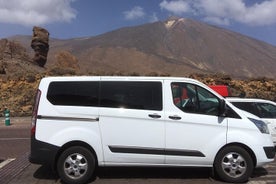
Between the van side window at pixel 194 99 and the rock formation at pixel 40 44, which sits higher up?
the rock formation at pixel 40 44

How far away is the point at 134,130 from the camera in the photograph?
8477 millimetres

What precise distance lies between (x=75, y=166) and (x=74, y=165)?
0.08 ft

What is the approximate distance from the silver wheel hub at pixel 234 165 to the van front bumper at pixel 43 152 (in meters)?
2.96

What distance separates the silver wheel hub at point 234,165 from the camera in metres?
8.59

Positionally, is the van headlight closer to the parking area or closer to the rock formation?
the parking area

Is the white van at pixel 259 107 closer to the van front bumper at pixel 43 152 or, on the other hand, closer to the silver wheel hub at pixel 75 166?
the silver wheel hub at pixel 75 166

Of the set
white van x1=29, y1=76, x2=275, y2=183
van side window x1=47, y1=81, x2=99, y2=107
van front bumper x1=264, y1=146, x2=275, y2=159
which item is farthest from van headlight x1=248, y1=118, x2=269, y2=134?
van side window x1=47, y1=81, x2=99, y2=107

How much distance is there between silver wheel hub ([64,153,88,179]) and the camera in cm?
843

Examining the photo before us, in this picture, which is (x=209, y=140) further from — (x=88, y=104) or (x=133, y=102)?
(x=88, y=104)

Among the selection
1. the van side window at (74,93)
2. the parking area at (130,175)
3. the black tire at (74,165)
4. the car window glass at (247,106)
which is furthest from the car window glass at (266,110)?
the black tire at (74,165)

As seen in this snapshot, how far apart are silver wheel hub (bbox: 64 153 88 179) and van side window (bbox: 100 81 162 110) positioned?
1.01 m

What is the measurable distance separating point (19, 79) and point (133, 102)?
105ft

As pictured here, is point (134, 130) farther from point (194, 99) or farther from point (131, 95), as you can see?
point (194, 99)

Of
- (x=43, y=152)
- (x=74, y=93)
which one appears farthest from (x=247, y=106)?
(x=43, y=152)
